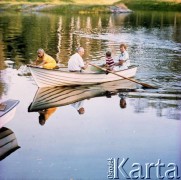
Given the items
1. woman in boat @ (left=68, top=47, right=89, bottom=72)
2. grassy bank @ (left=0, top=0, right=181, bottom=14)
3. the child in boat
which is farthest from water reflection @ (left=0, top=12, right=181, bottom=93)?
grassy bank @ (left=0, top=0, right=181, bottom=14)

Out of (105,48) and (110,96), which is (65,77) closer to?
(110,96)

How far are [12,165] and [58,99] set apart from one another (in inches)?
288

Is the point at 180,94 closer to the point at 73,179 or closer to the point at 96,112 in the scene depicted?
the point at 96,112

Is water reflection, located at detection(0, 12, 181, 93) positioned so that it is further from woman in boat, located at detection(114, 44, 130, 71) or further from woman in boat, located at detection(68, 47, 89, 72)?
woman in boat, located at detection(68, 47, 89, 72)

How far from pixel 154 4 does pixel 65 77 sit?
317 ft

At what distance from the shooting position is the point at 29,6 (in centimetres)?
9694

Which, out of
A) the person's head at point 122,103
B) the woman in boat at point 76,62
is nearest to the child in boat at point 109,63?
the woman in boat at point 76,62

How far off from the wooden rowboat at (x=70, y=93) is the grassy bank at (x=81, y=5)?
75.4 m

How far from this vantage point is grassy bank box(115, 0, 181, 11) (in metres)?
108

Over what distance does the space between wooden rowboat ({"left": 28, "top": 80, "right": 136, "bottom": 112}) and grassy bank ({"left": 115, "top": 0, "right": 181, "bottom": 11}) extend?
88051 mm

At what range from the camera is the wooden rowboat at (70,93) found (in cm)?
1836

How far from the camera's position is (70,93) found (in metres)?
20.3

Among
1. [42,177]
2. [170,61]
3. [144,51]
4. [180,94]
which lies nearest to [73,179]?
[42,177]

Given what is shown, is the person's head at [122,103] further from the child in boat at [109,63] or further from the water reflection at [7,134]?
the water reflection at [7,134]
